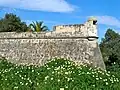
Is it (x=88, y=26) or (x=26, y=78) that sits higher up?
(x=88, y=26)

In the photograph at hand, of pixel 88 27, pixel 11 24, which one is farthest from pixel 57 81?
pixel 11 24

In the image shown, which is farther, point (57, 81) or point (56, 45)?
point (56, 45)

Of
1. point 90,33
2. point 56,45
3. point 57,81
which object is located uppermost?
point 90,33

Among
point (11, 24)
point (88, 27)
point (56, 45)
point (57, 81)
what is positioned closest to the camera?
point (57, 81)

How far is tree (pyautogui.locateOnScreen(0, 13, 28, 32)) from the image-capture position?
145ft

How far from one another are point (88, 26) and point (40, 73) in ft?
18.8

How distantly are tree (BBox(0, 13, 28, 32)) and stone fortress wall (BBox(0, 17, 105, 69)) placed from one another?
20908 mm

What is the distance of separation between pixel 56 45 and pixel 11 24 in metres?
25.3

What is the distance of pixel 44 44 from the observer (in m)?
21.0

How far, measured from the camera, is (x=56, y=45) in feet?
66.8

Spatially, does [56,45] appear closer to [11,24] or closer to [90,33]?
[90,33]

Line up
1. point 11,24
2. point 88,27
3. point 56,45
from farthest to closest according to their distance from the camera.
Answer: point 11,24 → point 56,45 → point 88,27

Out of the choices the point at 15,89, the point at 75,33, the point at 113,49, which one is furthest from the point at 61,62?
the point at 113,49

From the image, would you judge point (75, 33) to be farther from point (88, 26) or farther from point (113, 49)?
point (113, 49)
